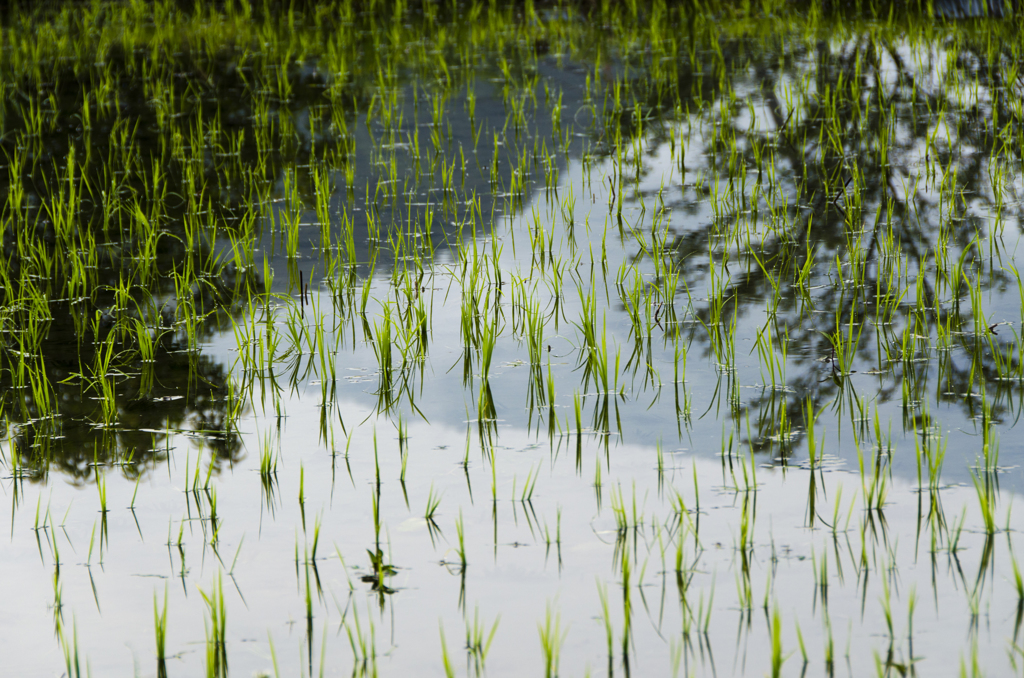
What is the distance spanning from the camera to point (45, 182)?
15.6 feet

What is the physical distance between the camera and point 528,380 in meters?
2.99

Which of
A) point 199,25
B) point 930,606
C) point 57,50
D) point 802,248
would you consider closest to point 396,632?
point 930,606

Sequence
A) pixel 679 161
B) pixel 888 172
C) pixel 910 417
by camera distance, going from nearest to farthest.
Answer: pixel 910 417
pixel 888 172
pixel 679 161

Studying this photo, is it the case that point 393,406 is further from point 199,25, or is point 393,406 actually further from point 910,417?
point 199,25

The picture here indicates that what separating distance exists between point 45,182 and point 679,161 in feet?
10.0

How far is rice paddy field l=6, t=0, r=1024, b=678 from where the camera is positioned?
1908 mm

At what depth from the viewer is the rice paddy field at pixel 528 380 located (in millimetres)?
1908

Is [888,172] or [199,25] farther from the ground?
[199,25]

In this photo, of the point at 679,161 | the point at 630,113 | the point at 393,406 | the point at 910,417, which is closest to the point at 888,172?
the point at 679,161

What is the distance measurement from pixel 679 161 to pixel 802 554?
10.4 ft

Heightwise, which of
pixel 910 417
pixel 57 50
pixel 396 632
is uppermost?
pixel 57 50

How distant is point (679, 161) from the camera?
194 inches

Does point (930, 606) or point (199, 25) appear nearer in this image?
point (930, 606)

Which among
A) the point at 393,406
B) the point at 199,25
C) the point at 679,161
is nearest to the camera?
the point at 393,406
